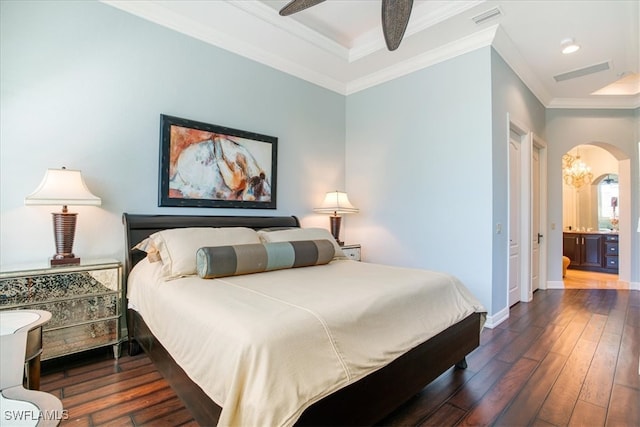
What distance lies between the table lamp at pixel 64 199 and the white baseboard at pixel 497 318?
3.61 metres

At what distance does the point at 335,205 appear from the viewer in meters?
4.01

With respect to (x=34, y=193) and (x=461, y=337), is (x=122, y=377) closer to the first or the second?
(x=34, y=193)

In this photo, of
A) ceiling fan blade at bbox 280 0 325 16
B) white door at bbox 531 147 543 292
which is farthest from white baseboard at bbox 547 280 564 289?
ceiling fan blade at bbox 280 0 325 16

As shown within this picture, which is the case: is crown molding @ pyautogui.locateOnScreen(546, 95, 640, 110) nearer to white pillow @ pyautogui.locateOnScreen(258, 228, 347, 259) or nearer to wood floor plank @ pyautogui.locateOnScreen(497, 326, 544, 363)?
wood floor plank @ pyautogui.locateOnScreen(497, 326, 544, 363)

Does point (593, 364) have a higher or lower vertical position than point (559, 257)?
lower

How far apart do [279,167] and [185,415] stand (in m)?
2.68

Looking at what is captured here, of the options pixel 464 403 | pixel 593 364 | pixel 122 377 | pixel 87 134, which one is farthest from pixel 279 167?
pixel 593 364

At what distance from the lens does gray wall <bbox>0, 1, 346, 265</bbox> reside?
7.61 feet

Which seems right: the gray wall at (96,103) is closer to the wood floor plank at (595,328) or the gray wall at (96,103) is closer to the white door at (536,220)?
the wood floor plank at (595,328)

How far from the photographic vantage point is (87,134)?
2.58 meters

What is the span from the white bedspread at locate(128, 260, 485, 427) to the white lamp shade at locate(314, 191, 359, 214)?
1.77 m

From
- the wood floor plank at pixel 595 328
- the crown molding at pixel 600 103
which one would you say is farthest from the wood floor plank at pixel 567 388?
A: the crown molding at pixel 600 103

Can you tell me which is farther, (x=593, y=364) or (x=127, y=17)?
(x=127, y=17)

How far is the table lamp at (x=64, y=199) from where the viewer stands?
2217mm
